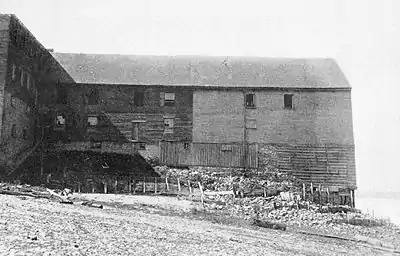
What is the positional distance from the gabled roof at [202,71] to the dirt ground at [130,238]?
21498 mm

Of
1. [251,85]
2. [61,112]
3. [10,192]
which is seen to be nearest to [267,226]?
[10,192]

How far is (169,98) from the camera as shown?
132ft

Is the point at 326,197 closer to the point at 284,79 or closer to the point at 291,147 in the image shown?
the point at 291,147

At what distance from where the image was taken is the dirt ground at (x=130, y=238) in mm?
Result: 11461

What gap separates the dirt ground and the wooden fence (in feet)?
57.6

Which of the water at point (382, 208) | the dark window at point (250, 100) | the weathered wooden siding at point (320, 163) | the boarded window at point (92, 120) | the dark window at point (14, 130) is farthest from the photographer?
the water at point (382, 208)

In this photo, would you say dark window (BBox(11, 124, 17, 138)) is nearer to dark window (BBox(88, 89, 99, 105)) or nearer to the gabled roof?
dark window (BBox(88, 89, 99, 105))

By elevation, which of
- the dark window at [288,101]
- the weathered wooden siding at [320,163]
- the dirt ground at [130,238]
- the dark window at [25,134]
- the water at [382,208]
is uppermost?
the dark window at [288,101]

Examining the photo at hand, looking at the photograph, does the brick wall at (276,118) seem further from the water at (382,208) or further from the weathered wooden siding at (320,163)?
the water at (382,208)

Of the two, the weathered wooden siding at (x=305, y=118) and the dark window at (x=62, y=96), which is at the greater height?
the dark window at (x=62, y=96)

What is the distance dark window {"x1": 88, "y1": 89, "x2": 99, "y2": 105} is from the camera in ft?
131

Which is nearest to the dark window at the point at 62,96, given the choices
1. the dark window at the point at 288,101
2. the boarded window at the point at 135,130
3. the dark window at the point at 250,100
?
the boarded window at the point at 135,130

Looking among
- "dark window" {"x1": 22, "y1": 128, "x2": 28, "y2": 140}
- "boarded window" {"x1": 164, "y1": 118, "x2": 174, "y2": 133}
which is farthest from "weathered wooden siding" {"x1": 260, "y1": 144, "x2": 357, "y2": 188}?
"dark window" {"x1": 22, "y1": 128, "x2": 28, "y2": 140}

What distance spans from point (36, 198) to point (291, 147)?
2283 centimetres
